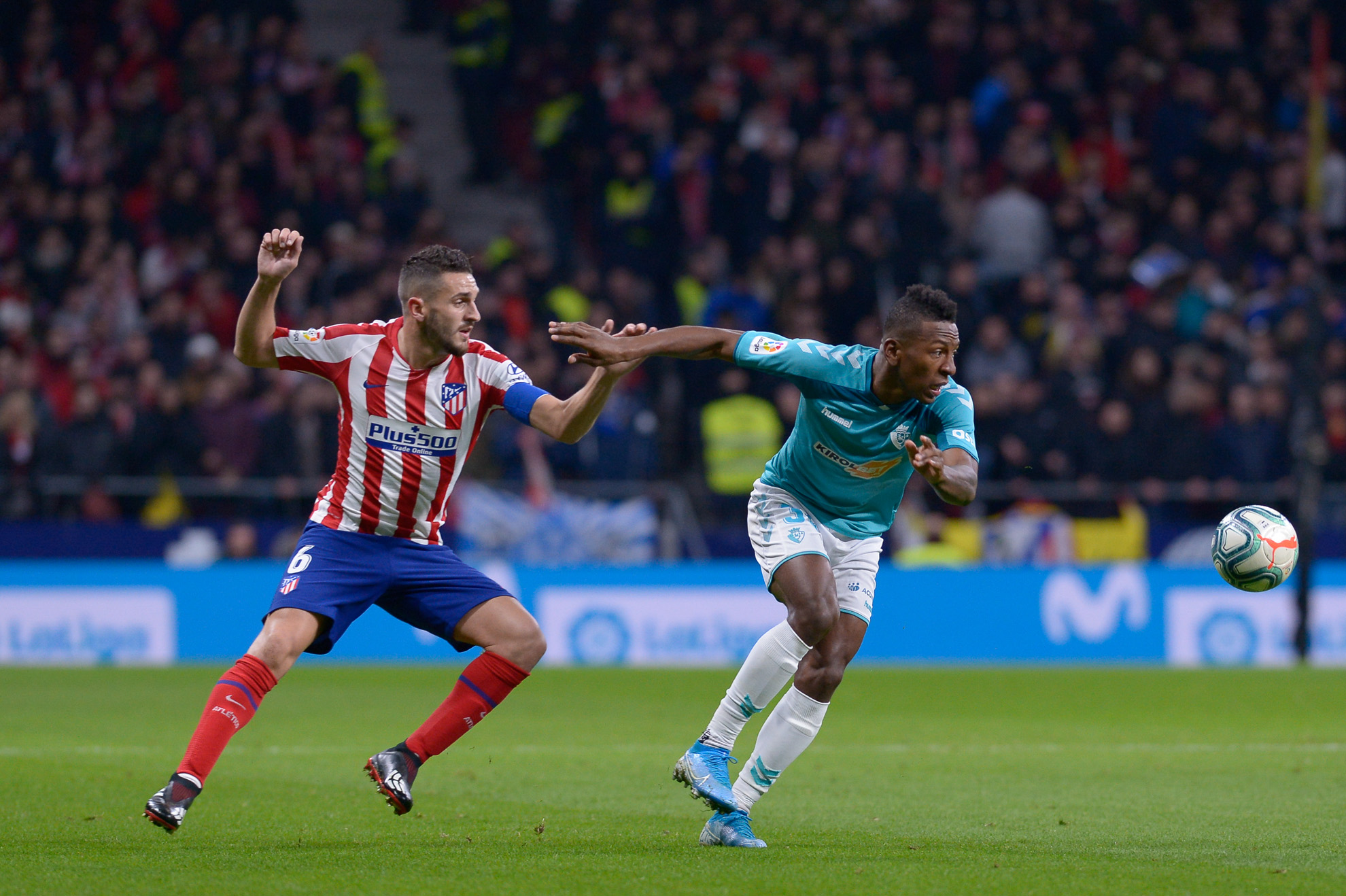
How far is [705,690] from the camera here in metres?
12.8

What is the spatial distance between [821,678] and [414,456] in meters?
1.79

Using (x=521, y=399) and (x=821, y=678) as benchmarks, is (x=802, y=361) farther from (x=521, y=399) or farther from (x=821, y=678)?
(x=821, y=678)

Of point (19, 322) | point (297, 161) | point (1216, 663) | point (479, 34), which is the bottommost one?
point (1216, 663)

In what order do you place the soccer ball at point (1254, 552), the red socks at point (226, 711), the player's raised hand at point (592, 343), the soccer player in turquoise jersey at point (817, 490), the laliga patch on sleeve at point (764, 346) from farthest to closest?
the soccer ball at point (1254, 552), the laliga patch on sleeve at point (764, 346), the soccer player in turquoise jersey at point (817, 490), the player's raised hand at point (592, 343), the red socks at point (226, 711)

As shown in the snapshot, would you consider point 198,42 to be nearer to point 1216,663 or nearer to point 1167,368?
point 1167,368

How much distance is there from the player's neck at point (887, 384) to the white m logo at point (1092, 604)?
9327mm

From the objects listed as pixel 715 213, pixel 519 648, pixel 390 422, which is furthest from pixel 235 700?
pixel 715 213

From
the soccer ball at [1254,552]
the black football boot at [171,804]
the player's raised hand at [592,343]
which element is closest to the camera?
the black football boot at [171,804]

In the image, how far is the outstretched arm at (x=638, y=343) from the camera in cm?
610

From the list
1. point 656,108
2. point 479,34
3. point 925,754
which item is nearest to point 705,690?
point 925,754

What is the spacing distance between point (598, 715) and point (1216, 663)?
685 cm

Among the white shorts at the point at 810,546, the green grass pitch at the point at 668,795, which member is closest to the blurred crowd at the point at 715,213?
the green grass pitch at the point at 668,795

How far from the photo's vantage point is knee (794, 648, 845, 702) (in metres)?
6.40

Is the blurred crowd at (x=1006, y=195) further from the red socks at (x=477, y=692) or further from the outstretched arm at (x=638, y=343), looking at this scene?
the red socks at (x=477, y=692)
